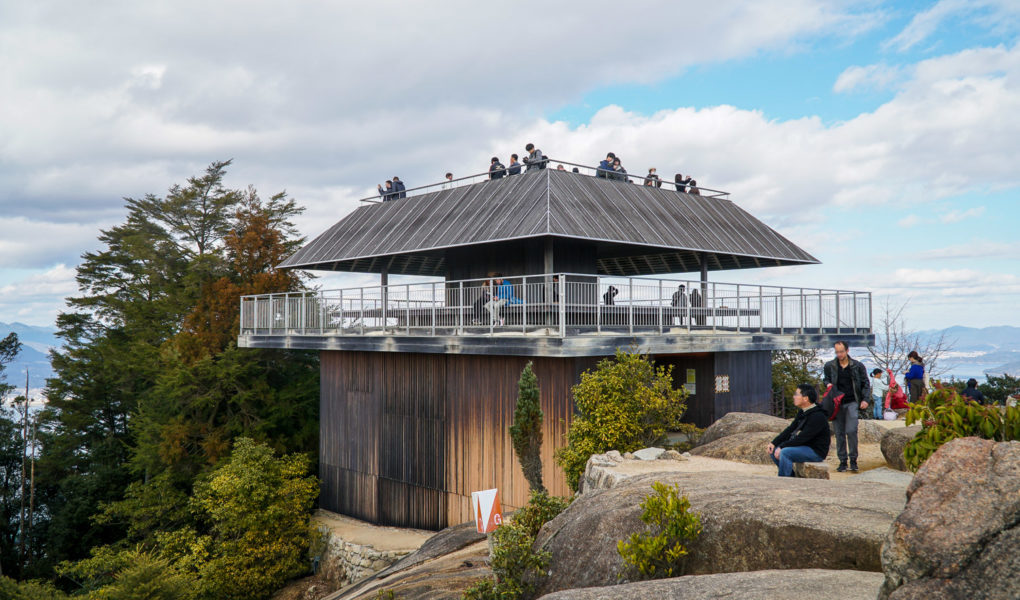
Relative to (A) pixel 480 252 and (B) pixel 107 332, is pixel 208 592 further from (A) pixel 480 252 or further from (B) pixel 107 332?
(B) pixel 107 332

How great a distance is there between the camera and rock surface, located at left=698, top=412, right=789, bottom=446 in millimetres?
15164


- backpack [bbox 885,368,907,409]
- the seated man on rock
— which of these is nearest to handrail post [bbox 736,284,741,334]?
backpack [bbox 885,368,907,409]

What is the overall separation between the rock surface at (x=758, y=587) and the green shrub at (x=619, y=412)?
812 centimetres

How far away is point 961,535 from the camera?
13.6 ft

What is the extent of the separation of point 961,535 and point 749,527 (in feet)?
9.07

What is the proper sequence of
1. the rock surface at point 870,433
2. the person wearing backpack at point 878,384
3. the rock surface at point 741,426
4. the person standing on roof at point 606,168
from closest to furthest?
the rock surface at point 870,433
the rock surface at point 741,426
the person wearing backpack at point 878,384
the person standing on roof at point 606,168

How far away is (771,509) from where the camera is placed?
22.3 ft

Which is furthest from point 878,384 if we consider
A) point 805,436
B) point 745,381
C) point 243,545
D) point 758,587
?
point 243,545

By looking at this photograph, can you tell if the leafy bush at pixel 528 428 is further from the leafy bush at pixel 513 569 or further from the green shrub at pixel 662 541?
the green shrub at pixel 662 541

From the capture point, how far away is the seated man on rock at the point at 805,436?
29.9 ft

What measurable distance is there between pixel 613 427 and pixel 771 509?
7.28 metres

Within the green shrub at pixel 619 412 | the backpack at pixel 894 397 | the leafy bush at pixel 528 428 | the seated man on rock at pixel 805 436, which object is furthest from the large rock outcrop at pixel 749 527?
the backpack at pixel 894 397

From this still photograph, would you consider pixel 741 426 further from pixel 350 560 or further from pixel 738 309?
pixel 350 560

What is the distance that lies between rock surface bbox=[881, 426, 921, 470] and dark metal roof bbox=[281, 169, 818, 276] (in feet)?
26.4
